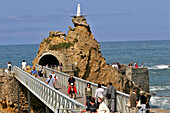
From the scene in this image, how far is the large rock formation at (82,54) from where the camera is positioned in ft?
129

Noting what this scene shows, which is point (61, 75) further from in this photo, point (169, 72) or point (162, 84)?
point (169, 72)

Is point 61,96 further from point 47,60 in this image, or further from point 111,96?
point 47,60

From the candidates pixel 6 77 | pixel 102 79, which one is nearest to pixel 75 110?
pixel 6 77

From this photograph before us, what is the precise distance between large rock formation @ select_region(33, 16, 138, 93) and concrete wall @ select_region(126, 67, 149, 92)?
5.59 meters

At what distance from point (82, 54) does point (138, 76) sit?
46.9ft

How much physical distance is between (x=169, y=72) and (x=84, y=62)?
57.0m

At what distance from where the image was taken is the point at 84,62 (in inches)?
1566

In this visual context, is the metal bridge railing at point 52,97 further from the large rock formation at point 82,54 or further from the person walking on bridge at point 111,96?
the large rock formation at point 82,54

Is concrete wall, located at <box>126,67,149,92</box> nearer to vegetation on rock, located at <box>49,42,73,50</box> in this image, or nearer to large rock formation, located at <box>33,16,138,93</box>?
large rock formation, located at <box>33,16,138,93</box>

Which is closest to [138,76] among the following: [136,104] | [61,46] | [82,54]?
[82,54]

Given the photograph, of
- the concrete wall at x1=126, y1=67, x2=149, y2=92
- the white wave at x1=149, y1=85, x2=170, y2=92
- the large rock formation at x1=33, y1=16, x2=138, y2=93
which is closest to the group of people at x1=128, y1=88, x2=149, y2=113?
the large rock formation at x1=33, y1=16, x2=138, y2=93

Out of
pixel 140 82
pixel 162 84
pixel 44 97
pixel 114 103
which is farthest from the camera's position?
pixel 162 84

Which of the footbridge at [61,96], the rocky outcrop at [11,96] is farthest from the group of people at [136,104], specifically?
the rocky outcrop at [11,96]

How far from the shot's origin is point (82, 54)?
3966 centimetres
